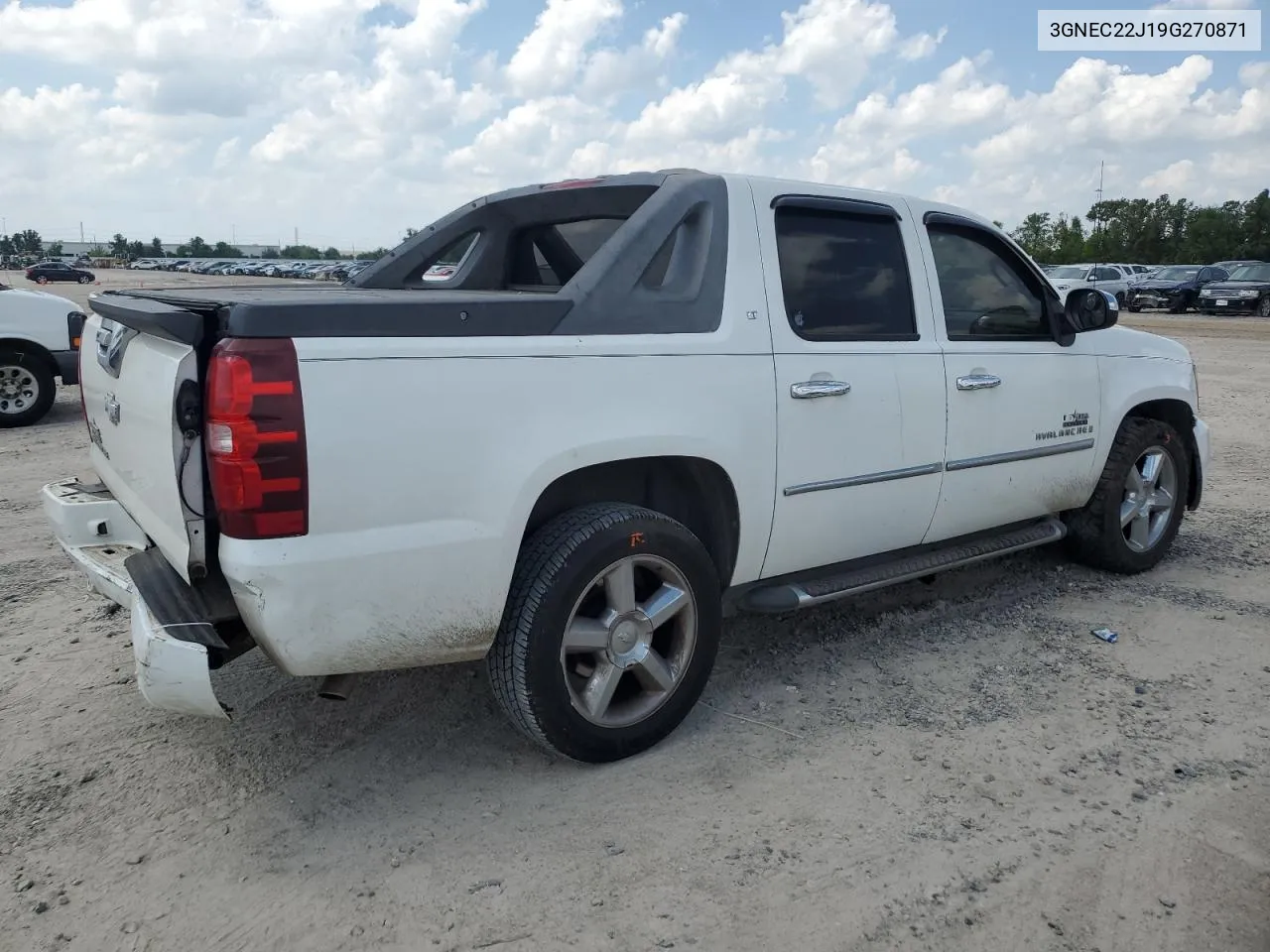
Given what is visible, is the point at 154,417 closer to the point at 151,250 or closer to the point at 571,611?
the point at 571,611

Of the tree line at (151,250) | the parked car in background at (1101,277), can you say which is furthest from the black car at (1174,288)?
the tree line at (151,250)

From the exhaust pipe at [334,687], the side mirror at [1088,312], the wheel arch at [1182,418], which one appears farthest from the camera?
the wheel arch at [1182,418]

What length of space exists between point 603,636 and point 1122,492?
319 centimetres

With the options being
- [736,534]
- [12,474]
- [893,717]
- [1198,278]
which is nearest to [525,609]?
[736,534]

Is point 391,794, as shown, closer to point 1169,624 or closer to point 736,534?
point 736,534

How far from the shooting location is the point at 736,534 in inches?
137

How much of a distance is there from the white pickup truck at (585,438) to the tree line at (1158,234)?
195ft

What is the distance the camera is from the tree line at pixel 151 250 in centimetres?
11994

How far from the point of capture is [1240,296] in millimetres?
28375

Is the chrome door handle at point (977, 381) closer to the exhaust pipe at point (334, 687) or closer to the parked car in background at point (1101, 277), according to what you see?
the exhaust pipe at point (334, 687)

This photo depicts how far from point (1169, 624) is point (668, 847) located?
2902 mm

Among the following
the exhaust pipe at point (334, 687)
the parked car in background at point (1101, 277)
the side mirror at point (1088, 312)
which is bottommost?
the exhaust pipe at point (334, 687)

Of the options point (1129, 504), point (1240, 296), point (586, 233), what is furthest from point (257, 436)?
point (1240, 296)

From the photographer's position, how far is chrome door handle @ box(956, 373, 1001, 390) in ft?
13.3
